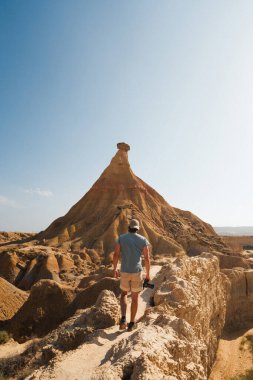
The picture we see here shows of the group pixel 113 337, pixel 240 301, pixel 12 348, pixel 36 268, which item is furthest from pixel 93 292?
pixel 36 268

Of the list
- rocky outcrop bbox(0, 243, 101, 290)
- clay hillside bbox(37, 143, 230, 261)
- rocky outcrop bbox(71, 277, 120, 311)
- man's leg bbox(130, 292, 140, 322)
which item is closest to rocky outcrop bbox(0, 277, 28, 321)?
rocky outcrop bbox(71, 277, 120, 311)

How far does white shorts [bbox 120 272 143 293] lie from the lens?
16.6ft

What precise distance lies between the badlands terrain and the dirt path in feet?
0.15

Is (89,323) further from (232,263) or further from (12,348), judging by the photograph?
(232,263)

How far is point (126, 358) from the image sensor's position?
3221 mm

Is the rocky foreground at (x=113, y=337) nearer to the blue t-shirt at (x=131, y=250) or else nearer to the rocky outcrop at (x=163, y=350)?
the rocky outcrop at (x=163, y=350)

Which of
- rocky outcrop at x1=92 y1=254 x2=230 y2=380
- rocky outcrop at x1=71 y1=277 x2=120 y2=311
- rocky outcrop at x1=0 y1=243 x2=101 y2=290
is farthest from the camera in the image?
rocky outcrop at x1=0 y1=243 x2=101 y2=290

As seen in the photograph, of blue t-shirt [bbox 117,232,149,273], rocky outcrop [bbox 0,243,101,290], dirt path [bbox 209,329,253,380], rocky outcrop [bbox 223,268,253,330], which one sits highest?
blue t-shirt [bbox 117,232,149,273]

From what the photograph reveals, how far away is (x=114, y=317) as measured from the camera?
5582 mm

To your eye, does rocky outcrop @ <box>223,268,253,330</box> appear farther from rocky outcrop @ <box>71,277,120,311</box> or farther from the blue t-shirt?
the blue t-shirt

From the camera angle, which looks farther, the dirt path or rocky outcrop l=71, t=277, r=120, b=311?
the dirt path

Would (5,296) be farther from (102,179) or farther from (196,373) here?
(102,179)

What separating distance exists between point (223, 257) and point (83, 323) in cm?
2706

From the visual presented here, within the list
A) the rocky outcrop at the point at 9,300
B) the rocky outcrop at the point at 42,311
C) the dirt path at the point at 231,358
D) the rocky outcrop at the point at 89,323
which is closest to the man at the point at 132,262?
the rocky outcrop at the point at 89,323
